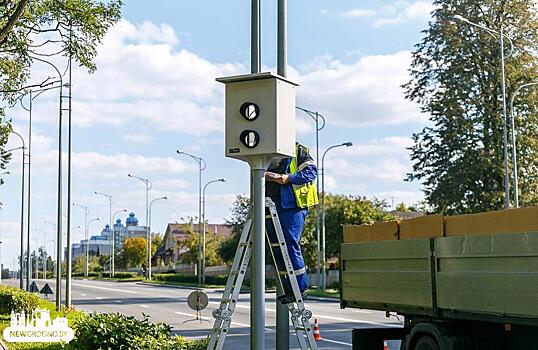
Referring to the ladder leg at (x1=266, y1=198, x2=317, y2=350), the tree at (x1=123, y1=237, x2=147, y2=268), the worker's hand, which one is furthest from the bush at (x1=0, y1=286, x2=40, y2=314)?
the tree at (x1=123, y1=237, x2=147, y2=268)

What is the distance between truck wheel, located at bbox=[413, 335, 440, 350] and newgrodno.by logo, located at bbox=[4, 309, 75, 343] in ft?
24.5

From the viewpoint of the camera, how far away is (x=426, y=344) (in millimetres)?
8805

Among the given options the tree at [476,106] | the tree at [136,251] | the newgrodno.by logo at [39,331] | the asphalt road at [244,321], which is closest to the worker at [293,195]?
the asphalt road at [244,321]

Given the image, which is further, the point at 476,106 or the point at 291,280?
the point at 476,106

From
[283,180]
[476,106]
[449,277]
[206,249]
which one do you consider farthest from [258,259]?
[206,249]

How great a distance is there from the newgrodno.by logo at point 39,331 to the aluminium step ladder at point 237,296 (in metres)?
7.65

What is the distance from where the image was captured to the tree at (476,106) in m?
44.2

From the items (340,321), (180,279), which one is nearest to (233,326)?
(340,321)

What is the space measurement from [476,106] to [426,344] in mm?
37731

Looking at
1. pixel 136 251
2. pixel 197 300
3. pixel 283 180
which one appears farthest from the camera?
pixel 136 251

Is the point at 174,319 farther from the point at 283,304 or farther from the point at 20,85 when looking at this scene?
the point at 283,304

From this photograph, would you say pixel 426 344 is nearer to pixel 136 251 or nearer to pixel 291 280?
pixel 291 280

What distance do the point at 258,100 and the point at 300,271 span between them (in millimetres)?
1846

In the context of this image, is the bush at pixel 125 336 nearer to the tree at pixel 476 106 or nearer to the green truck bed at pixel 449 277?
the green truck bed at pixel 449 277
